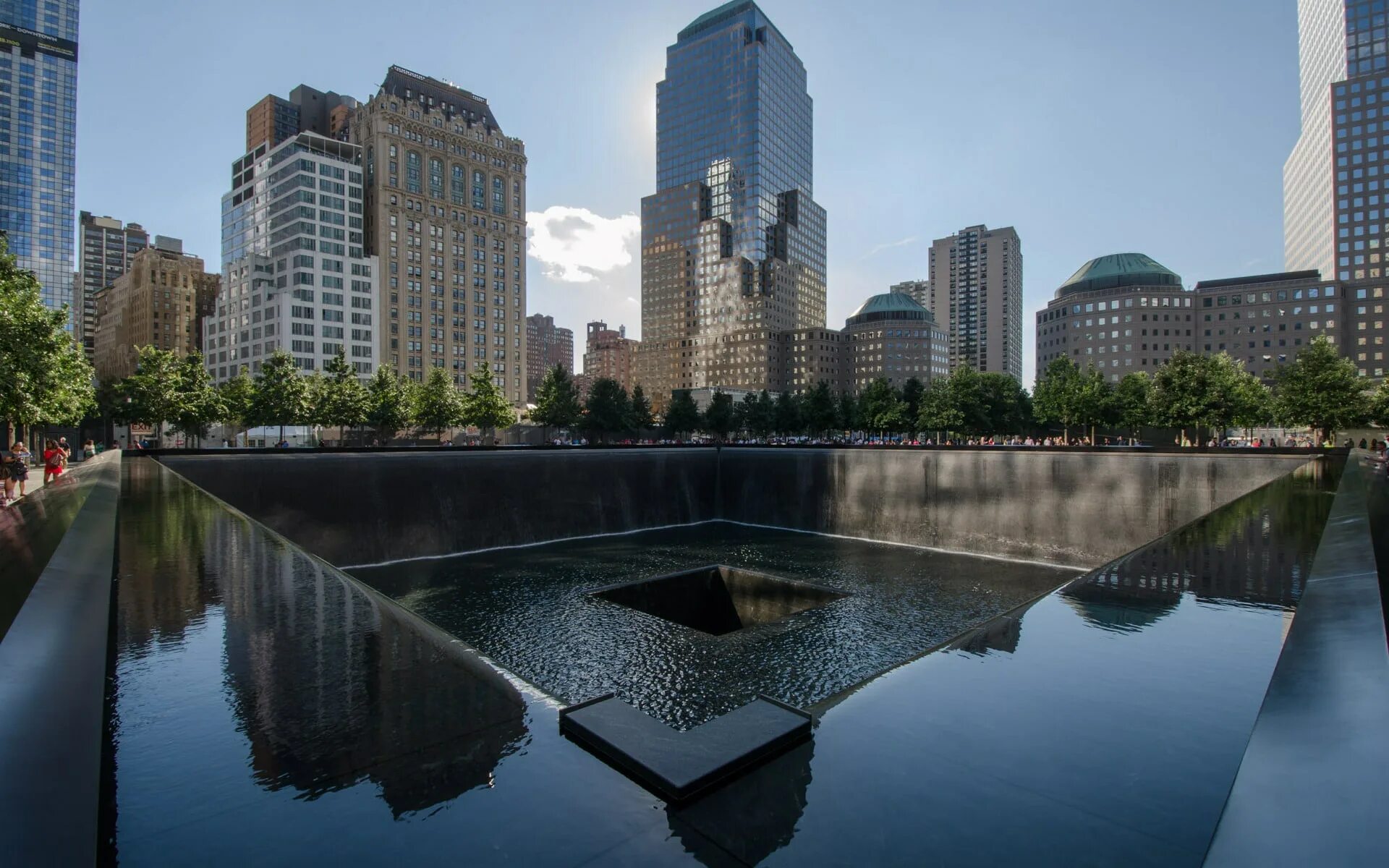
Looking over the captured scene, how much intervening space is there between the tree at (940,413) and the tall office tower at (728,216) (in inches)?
3200

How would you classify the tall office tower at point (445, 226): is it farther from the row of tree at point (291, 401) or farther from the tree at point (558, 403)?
the tree at point (558, 403)

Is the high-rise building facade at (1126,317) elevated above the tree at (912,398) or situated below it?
above

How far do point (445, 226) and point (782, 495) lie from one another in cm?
9498

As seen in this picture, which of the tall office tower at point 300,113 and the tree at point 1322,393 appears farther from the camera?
the tall office tower at point 300,113

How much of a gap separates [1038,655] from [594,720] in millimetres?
3512

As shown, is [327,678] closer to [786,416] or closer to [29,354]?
[29,354]

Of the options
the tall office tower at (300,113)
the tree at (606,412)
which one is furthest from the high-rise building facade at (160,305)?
the tree at (606,412)

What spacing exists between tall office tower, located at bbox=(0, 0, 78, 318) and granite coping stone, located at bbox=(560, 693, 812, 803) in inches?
5916

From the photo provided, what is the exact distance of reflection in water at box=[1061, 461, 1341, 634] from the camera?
6.41 metres

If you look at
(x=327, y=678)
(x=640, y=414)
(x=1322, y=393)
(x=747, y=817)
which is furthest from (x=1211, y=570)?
(x=640, y=414)

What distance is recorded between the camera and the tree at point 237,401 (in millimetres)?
53938

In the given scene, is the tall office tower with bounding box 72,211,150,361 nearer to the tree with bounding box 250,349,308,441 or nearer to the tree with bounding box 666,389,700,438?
the tree with bounding box 250,349,308,441

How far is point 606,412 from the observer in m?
70.1

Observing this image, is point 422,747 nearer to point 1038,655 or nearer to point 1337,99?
point 1038,655
